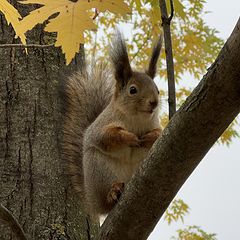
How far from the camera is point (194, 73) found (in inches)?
157

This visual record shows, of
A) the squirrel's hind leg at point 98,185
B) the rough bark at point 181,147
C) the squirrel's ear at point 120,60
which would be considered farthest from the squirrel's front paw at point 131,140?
the rough bark at point 181,147

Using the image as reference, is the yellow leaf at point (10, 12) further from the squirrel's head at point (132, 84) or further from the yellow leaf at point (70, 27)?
the squirrel's head at point (132, 84)

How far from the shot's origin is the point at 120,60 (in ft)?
7.91

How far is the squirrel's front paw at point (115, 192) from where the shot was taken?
209 cm

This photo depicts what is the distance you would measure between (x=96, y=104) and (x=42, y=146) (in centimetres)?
58

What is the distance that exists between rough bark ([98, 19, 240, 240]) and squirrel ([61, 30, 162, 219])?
45cm

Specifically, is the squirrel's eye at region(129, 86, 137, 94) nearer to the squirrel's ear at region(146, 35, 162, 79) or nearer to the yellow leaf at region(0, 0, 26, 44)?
the squirrel's ear at region(146, 35, 162, 79)

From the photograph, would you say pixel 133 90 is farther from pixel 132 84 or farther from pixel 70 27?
pixel 70 27

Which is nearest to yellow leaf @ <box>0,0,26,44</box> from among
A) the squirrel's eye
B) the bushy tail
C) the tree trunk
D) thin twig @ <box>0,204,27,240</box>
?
thin twig @ <box>0,204,27,240</box>

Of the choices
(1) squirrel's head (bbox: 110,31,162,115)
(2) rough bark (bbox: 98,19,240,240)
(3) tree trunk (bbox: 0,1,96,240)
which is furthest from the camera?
(1) squirrel's head (bbox: 110,31,162,115)

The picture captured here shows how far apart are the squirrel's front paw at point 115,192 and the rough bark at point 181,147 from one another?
36 centimetres

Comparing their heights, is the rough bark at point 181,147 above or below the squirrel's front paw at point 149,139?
Result: below

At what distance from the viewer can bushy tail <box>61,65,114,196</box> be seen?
90.2 inches

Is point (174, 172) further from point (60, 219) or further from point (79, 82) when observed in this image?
point (79, 82)
